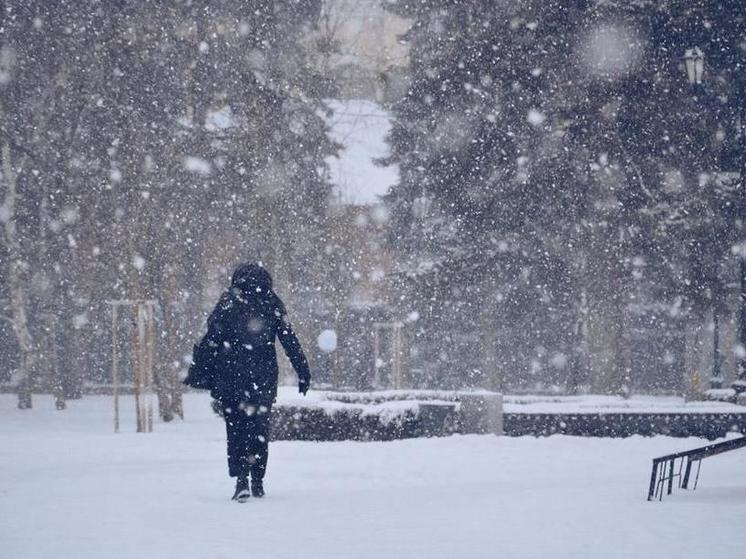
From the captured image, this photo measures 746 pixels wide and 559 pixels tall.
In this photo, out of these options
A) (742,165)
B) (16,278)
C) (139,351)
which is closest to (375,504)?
(139,351)

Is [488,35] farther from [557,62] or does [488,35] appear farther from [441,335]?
[441,335]

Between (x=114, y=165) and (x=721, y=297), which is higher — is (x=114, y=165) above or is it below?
above

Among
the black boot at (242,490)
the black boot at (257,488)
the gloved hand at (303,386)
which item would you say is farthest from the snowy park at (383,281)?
the gloved hand at (303,386)

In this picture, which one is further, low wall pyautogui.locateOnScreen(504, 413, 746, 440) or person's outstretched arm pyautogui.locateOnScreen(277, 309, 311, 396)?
low wall pyautogui.locateOnScreen(504, 413, 746, 440)

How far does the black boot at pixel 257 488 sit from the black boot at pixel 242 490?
163mm

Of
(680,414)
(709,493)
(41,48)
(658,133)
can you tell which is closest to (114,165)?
(41,48)

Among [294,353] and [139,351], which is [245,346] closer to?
[294,353]

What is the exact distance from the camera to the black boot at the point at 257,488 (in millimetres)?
8719

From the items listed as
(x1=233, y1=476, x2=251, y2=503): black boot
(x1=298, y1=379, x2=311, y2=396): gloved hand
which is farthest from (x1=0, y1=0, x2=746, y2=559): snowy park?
(x1=298, y1=379, x2=311, y2=396): gloved hand

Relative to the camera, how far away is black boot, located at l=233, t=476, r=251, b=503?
8.49 meters

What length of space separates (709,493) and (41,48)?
68.9ft

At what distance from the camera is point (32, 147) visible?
25375 mm

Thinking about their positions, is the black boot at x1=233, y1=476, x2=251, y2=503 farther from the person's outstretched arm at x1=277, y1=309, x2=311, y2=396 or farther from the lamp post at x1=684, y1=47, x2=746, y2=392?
the lamp post at x1=684, y1=47, x2=746, y2=392

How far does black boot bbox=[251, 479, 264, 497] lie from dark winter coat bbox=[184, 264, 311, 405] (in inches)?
27.2
